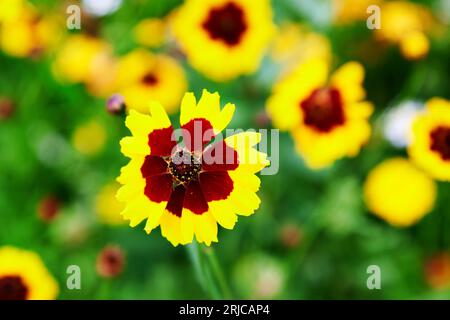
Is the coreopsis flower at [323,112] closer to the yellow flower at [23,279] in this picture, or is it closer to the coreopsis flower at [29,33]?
the yellow flower at [23,279]

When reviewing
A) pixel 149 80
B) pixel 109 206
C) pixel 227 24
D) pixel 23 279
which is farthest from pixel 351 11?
pixel 23 279

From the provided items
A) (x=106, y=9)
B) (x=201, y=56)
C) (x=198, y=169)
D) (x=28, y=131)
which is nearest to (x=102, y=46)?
(x=106, y=9)

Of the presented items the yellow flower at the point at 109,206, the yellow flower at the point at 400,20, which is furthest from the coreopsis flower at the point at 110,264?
the yellow flower at the point at 400,20

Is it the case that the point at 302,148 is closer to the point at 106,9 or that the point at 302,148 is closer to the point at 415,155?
the point at 415,155

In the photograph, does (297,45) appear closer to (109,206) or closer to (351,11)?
(351,11)

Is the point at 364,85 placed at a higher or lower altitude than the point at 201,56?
higher

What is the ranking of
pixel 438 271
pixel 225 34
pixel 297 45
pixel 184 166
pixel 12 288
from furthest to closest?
pixel 297 45 < pixel 438 271 < pixel 225 34 < pixel 12 288 < pixel 184 166
